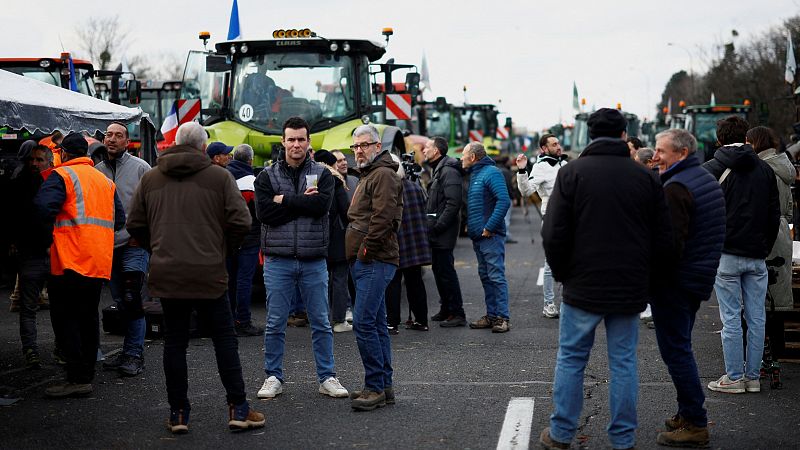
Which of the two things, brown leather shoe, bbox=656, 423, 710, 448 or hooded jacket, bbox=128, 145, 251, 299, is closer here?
brown leather shoe, bbox=656, 423, 710, 448

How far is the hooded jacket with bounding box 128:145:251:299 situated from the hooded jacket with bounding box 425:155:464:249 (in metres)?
5.14

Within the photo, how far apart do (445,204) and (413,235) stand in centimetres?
117

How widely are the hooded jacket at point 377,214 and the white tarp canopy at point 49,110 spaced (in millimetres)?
2671

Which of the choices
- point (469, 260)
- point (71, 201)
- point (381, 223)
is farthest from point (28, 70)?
point (381, 223)

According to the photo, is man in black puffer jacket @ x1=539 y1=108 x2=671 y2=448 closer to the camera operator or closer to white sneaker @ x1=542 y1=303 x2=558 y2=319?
the camera operator

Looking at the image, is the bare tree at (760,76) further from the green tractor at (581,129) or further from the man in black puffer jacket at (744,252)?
the man in black puffer jacket at (744,252)

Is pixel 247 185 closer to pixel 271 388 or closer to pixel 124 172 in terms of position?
pixel 124 172

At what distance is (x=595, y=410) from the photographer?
309 inches

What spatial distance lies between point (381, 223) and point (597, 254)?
2.02 metres

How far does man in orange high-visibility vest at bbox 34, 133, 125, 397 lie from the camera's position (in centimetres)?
843

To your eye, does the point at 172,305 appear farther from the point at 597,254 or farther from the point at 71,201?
the point at 597,254

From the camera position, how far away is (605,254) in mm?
6297

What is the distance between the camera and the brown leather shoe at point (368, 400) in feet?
25.7

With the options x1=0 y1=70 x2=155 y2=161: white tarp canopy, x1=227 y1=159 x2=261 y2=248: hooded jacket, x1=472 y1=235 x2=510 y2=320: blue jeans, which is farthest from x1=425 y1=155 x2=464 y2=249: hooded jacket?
x1=0 y1=70 x2=155 y2=161: white tarp canopy
